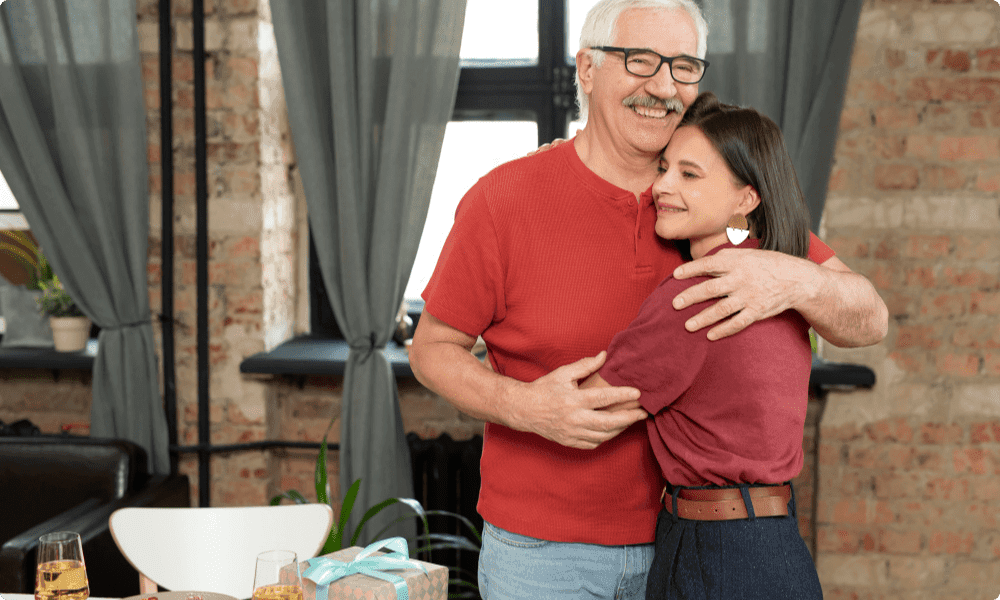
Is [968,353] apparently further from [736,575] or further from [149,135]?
[149,135]

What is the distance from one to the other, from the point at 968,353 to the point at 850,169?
0.73 meters

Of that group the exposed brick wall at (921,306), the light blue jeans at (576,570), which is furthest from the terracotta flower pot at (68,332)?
the exposed brick wall at (921,306)

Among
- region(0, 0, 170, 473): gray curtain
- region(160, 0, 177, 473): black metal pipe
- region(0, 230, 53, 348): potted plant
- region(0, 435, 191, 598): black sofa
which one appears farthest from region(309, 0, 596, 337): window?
region(0, 230, 53, 348): potted plant

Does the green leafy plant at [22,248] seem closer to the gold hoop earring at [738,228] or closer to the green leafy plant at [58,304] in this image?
the green leafy plant at [58,304]

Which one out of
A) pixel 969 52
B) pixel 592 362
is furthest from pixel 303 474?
pixel 969 52

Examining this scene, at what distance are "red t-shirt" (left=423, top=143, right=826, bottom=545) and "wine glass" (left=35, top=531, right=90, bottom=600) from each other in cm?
71

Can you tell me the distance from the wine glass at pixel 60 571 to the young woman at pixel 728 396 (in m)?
0.86

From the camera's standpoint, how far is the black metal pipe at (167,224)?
2.90m

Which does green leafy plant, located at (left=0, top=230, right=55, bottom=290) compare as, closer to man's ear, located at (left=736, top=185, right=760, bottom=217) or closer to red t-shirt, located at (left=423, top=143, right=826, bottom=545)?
red t-shirt, located at (left=423, top=143, right=826, bottom=545)

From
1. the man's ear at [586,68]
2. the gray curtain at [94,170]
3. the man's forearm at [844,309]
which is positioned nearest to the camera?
the man's forearm at [844,309]

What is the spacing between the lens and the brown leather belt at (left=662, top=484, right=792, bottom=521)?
1271 mm

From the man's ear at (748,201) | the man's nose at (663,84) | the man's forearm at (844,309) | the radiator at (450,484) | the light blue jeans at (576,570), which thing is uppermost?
the man's nose at (663,84)

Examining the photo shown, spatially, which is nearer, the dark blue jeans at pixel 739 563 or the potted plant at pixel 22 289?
the dark blue jeans at pixel 739 563

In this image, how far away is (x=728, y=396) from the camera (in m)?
1.25
